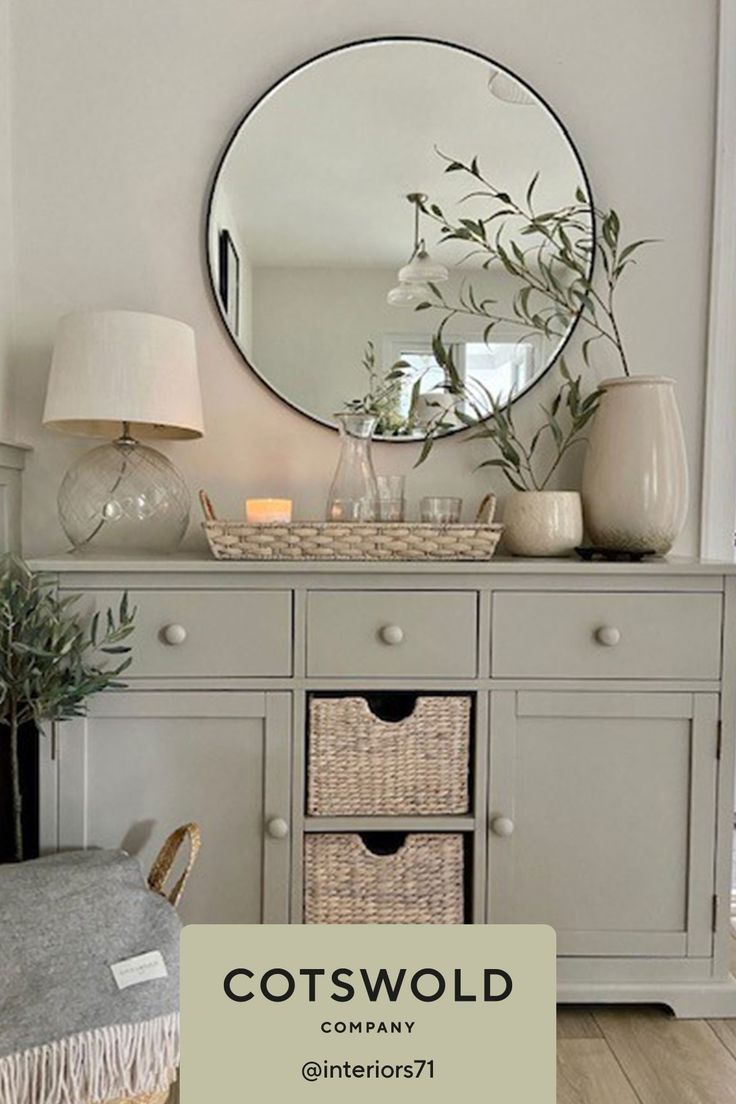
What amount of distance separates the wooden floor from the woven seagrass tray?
3.08 feet

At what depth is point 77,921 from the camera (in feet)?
4.33

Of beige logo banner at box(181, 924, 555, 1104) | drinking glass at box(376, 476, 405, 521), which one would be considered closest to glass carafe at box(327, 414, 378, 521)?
drinking glass at box(376, 476, 405, 521)

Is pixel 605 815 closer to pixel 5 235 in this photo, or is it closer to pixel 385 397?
pixel 385 397

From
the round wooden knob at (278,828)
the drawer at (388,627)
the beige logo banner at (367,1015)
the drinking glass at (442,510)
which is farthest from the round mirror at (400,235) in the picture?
the beige logo banner at (367,1015)

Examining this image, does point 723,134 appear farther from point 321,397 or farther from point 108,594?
point 108,594

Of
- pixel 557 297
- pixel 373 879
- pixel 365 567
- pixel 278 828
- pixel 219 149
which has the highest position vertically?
pixel 219 149

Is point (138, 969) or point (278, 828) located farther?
point (278, 828)

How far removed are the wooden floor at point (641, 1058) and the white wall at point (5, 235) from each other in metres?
1.71

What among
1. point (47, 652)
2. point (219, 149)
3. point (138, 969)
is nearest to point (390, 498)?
point (47, 652)

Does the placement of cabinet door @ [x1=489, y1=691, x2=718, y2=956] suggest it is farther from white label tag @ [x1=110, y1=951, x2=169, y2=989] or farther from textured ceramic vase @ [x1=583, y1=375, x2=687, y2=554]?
white label tag @ [x1=110, y1=951, x2=169, y2=989]

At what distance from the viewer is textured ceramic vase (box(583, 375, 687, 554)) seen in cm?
183

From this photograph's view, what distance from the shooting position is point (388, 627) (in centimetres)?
162

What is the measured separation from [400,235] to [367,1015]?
1879 millimetres

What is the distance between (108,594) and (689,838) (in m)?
1.21
